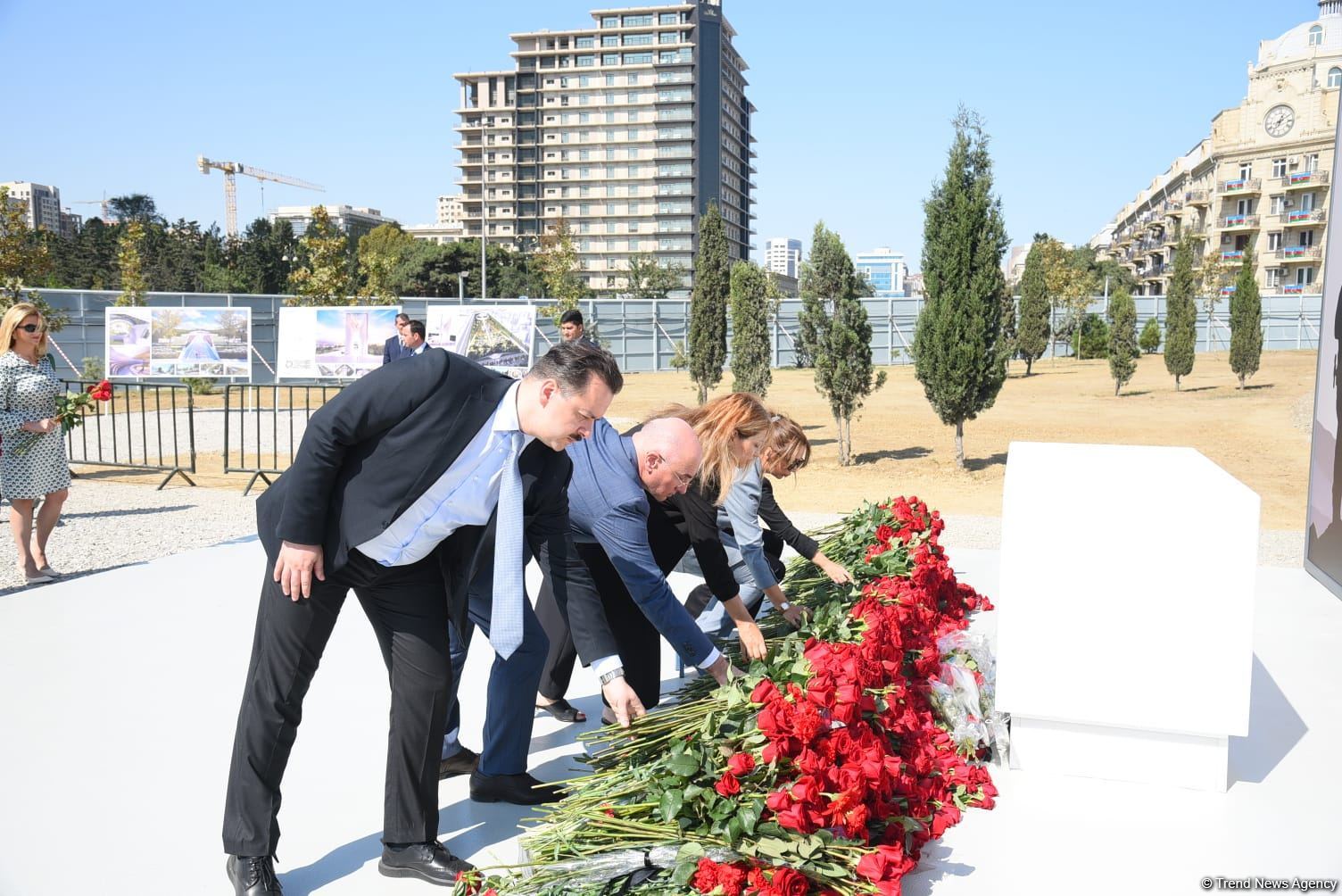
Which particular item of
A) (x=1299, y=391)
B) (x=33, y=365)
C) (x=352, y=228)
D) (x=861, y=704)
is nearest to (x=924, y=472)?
(x=33, y=365)

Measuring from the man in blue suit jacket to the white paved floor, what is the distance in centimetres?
80

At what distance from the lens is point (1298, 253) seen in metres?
51.4

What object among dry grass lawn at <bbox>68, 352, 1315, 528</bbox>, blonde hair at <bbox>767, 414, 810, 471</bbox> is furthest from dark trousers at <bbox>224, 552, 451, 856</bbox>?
dry grass lawn at <bbox>68, 352, 1315, 528</bbox>

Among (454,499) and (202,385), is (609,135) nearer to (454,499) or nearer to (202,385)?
(202,385)

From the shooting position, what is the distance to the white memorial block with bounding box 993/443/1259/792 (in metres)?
3.22

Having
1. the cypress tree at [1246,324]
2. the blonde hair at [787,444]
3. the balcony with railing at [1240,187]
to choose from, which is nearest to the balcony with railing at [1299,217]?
the balcony with railing at [1240,187]

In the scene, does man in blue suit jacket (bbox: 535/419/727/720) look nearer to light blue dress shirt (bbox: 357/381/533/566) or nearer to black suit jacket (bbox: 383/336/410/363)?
light blue dress shirt (bbox: 357/381/533/566)

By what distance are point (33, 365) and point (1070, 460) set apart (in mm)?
6816

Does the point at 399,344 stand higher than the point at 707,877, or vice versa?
the point at 399,344

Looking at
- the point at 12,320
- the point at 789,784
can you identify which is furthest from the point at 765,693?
the point at 12,320

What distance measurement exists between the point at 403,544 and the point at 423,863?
919 mm

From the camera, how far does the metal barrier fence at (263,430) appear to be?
11.5 meters

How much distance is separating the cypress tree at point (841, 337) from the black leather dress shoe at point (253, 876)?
40.0ft

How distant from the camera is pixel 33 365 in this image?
7.00 metres
